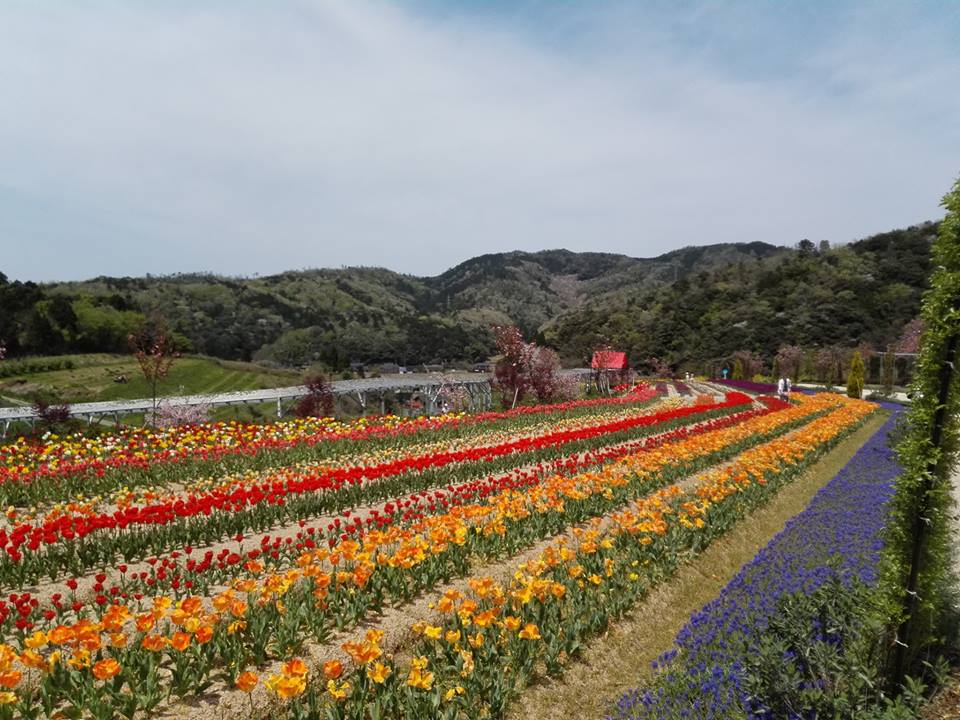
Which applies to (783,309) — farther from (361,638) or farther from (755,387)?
(361,638)

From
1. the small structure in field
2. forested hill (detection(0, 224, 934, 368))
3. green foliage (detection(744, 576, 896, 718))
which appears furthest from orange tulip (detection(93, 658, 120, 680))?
forested hill (detection(0, 224, 934, 368))

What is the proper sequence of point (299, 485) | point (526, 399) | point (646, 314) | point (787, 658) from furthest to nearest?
point (646, 314) → point (526, 399) → point (299, 485) → point (787, 658)

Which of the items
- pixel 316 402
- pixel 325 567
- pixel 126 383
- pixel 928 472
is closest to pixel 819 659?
pixel 928 472

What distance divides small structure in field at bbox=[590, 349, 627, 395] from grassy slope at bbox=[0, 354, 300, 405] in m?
27.4

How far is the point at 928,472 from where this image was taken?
4.02 metres

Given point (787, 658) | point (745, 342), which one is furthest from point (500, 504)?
point (745, 342)

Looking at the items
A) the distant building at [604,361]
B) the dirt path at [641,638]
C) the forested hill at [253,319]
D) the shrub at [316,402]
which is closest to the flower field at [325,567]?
the dirt path at [641,638]

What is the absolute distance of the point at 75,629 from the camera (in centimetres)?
354

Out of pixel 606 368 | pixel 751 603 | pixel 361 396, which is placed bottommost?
pixel 361 396

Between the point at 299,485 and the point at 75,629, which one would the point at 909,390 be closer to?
the point at 75,629

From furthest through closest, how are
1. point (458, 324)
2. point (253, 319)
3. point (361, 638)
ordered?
1. point (458, 324)
2. point (253, 319)
3. point (361, 638)

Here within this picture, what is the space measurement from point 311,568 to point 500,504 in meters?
3.14

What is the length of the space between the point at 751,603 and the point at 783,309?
84.9 m

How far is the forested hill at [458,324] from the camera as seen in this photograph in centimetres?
6188
